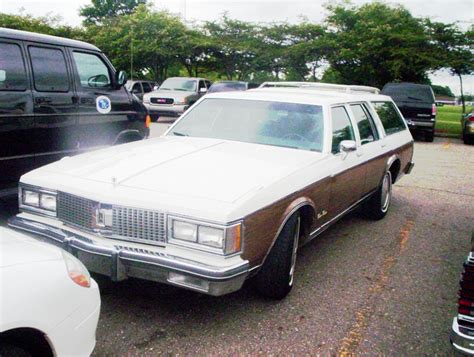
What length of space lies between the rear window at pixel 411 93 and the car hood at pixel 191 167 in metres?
12.5

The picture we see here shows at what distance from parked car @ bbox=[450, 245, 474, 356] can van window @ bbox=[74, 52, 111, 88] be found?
14.9 feet

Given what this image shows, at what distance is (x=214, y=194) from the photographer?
3.03 metres

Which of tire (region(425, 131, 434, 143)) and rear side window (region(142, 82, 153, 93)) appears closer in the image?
tire (region(425, 131, 434, 143))

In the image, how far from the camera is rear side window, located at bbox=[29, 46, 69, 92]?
16.0 ft

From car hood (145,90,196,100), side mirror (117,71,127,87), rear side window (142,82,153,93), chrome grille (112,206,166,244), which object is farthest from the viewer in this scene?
rear side window (142,82,153,93)

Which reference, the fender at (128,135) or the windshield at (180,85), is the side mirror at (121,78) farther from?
the windshield at (180,85)

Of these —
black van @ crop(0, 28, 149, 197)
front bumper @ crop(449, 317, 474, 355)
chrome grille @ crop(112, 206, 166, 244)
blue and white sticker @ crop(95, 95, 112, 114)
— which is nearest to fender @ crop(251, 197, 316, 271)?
chrome grille @ crop(112, 206, 166, 244)

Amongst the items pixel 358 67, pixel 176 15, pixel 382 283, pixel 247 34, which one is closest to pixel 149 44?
pixel 176 15

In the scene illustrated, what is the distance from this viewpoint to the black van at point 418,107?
15.0 meters

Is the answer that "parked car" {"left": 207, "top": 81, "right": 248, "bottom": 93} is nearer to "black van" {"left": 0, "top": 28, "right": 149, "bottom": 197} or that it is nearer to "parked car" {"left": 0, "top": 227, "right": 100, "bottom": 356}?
"black van" {"left": 0, "top": 28, "right": 149, "bottom": 197}

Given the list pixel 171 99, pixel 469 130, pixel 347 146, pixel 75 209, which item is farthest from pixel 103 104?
pixel 469 130

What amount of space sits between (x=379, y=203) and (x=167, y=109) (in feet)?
40.5

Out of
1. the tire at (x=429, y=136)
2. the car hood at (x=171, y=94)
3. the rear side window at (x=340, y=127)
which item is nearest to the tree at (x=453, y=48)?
the tire at (x=429, y=136)

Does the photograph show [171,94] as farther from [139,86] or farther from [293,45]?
[293,45]
